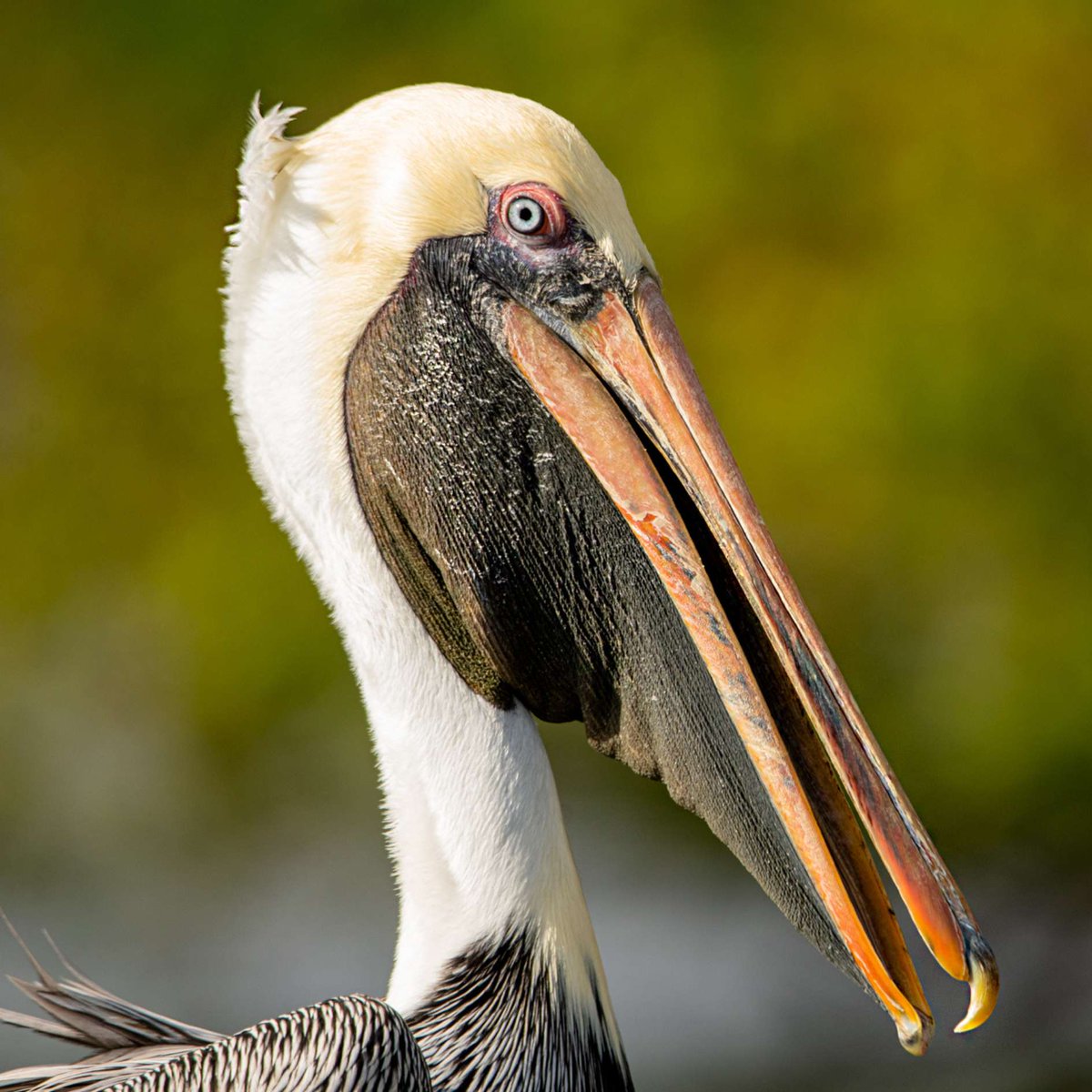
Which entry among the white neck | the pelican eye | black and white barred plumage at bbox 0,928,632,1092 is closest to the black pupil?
the pelican eye

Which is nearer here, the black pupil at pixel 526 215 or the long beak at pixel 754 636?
the long beak at pixel 754 636

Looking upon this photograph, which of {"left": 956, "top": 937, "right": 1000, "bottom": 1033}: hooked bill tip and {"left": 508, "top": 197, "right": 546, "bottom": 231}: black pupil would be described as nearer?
{"left": 956, "top": 937, "right": 1000, "bottom": 1033}: hooked bill tip

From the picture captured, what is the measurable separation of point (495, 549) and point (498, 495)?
0.06m

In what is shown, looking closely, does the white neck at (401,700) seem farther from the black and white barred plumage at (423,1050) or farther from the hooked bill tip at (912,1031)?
the hooked bill tip at (912,1031)

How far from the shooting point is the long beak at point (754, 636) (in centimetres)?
134

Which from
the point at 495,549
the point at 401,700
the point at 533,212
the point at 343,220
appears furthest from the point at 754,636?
the point at 343,220

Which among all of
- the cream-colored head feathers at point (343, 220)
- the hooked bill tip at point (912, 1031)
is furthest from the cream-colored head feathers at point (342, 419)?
the hooked bill tip at point (912, 1031)

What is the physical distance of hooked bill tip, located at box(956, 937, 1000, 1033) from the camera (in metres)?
1.31

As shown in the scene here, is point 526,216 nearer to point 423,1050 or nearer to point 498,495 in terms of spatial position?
point 498,495

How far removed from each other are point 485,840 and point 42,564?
3.67m

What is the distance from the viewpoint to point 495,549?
1530 mm

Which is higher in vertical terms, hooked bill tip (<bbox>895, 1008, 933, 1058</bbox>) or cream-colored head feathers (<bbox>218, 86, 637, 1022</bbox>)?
cream-colored head feathers (<bbox>218, 86, 637, 1022</bbox>)

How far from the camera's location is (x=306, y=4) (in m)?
4.77

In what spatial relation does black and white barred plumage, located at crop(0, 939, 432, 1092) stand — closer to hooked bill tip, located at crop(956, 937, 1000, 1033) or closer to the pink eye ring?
hooked bill tip, located at crop(956, 937, 1000, 1033)
